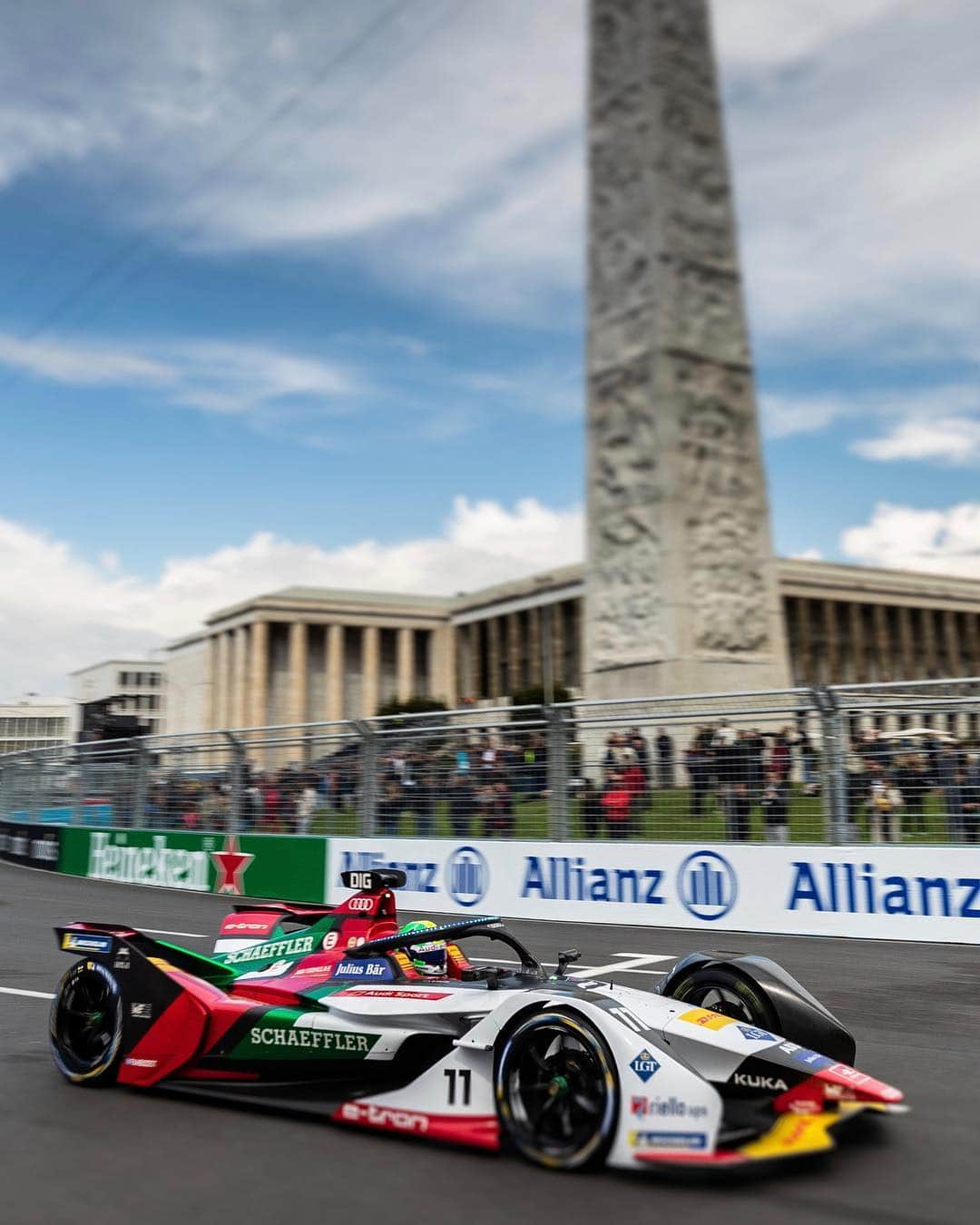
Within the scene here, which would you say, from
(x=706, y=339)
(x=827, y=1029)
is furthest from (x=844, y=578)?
(x=827, y=1029)

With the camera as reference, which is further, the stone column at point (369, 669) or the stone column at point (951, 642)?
the stone column at point (369, 669)

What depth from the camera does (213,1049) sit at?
559cm

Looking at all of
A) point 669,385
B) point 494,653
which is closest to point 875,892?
point 669,385

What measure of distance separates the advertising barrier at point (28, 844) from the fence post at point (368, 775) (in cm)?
798

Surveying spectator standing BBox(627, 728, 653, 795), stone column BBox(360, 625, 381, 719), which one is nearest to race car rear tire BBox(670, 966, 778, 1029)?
spectator standing BBox(627, 728, 653, 795)

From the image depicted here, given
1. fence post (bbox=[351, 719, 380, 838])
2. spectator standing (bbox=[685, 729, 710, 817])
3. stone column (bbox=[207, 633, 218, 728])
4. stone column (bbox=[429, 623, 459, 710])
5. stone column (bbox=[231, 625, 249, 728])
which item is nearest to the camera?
spectator standing (bbox=[685, 729, 710, 817])

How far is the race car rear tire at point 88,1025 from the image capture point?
5867 millimetres

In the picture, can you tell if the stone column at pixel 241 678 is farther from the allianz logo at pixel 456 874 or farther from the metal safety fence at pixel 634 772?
the allianz logo at pixel 456 874

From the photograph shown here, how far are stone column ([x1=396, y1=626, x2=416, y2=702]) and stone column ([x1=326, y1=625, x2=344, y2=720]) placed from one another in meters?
4.50

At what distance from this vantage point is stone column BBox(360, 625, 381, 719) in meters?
88.7

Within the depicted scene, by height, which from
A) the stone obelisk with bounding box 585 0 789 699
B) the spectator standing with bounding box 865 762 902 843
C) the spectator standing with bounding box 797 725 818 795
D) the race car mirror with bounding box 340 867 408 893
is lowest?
the race car mirror with bounding box 340 867 408 893

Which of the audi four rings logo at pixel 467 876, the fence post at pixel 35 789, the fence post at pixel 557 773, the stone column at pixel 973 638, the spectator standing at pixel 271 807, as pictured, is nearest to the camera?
the fence post at pixel 557 773

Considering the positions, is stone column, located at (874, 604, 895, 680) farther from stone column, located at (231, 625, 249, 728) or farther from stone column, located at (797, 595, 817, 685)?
stone column, located at (231, 625, 249, 728)

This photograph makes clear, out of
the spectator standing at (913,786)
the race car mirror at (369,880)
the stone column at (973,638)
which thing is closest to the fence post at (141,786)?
the spectator standing at (913,786)
